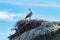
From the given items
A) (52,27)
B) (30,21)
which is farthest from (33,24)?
(52,27)

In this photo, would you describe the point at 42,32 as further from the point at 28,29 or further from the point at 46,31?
the point at 28,29

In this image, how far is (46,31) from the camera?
38125 millimetres

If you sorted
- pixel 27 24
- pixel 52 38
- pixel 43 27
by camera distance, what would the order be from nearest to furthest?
pixel 52 38, pixel 43 27, pixel 27 24

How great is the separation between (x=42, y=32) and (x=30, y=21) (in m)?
3.58

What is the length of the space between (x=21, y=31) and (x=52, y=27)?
5.74m

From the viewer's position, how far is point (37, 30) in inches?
1551

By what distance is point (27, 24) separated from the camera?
4184 cm

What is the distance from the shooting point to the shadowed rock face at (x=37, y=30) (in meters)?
37.2

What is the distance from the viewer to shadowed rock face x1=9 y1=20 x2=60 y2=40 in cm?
3719

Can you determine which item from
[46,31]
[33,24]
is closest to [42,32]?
[46,31]

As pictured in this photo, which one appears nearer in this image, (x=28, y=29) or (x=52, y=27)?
(x=52, y=27)

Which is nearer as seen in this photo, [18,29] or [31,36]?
[31,36]

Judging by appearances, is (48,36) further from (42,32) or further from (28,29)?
(28,29)

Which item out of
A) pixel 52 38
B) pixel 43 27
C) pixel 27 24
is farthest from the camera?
pixel 27 24
